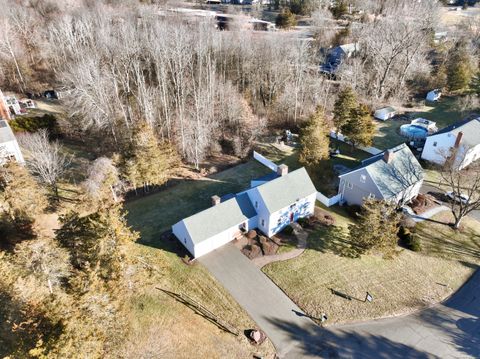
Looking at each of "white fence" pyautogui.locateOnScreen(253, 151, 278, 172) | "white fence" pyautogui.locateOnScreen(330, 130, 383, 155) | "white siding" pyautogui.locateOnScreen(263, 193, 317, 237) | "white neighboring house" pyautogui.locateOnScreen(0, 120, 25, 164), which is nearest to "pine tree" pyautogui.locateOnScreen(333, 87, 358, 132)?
"white fence" pyautogui.locateOnScreen(330, 130, 383, 155)

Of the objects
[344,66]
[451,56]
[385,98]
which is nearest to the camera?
[344,66]

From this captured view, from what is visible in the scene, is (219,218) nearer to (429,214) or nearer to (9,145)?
(429,214)

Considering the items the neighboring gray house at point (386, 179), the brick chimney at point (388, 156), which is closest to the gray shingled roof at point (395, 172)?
the neighboring gray house at point (386, 179)

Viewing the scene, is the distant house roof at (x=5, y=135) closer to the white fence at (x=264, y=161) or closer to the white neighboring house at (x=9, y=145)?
the white neighboring house at (x=9, y=145)

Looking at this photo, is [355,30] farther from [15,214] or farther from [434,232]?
[15,214]

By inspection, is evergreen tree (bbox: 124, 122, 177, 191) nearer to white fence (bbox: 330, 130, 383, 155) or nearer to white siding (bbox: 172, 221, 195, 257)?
white siding (bbox: 172, 221, 195, 257)

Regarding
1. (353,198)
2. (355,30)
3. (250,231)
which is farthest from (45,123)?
(355,30)
